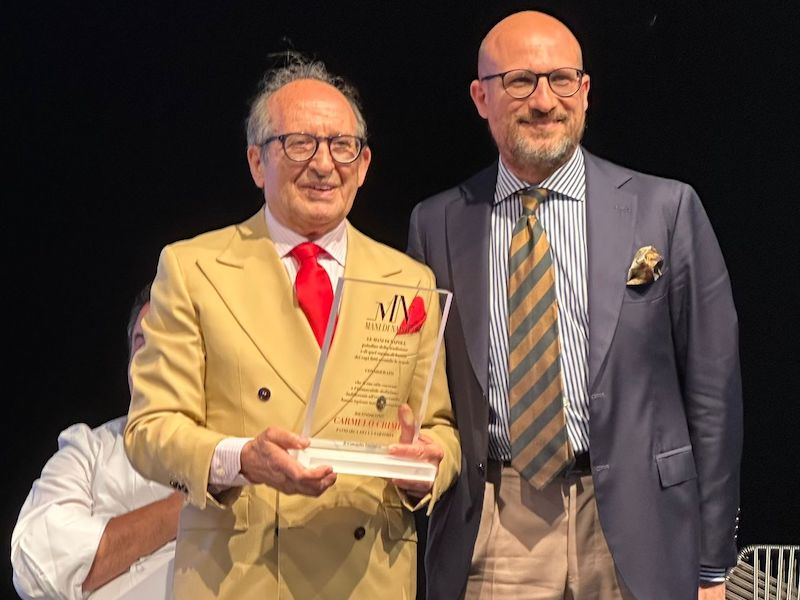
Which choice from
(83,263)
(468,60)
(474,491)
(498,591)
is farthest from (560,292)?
(83,263)

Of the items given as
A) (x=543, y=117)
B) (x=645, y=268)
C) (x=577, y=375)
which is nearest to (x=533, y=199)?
(x=543, y=117)

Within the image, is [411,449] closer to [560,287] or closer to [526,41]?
[560,287]

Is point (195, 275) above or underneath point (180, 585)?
above

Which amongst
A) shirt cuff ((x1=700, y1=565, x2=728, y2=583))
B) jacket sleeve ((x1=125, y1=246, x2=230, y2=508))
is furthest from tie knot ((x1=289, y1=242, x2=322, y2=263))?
shirt cuff ((x1=700, y1=565, x2=728, y2=583))

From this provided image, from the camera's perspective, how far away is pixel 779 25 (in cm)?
387

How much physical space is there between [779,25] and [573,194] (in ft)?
4.57

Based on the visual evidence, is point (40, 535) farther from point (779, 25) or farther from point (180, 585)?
point (779, 25)

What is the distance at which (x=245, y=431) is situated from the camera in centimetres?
243

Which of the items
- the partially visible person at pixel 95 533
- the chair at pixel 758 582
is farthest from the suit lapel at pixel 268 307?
the chair at pixel 758 582

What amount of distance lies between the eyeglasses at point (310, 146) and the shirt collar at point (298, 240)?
143 millimetres

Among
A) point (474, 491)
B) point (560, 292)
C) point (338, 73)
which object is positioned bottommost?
point (474, 491)

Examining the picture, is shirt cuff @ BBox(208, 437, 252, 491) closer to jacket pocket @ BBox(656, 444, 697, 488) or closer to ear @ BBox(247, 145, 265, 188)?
ear @ BBox(247, 145, 265, 188)

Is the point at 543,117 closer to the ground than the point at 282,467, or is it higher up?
higher up

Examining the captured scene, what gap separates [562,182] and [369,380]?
77 cm
